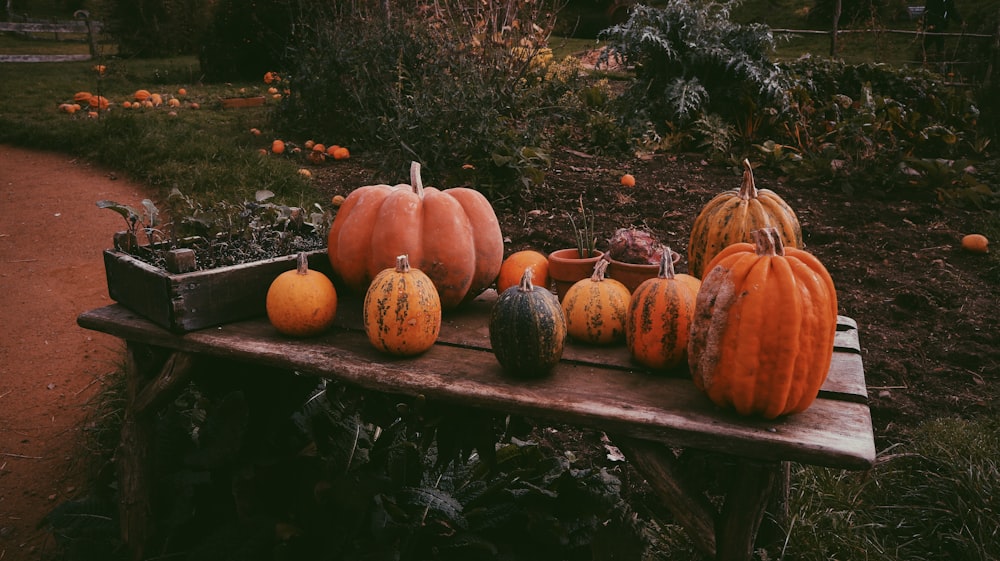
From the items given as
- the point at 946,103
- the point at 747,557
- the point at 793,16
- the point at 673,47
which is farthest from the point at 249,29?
the point at 793,16

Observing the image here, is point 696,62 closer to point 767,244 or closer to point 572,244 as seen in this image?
point 572,244

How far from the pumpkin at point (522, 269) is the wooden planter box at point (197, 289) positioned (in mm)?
569

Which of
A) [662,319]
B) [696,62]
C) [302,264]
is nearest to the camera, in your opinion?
[662,319]

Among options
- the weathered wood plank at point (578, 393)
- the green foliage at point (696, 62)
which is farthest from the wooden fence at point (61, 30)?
the weathered wood plank at point (578, 393)

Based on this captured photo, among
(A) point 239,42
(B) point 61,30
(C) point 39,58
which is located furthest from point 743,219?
(B) point 61,30

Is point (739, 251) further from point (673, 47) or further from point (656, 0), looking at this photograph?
point (656, 0)

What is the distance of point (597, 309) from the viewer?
6.13ft

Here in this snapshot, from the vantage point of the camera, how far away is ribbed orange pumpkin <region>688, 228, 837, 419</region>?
144 centimetres

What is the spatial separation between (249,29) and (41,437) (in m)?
11.2

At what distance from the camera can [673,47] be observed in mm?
7551

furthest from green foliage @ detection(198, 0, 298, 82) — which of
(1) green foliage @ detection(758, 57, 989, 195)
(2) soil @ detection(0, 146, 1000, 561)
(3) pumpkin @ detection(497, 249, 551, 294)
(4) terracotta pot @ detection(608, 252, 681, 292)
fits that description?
(4) terracotta pot @ detection(608, 252, 681, 292)

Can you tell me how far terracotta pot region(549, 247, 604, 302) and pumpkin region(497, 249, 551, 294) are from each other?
0.10 feet

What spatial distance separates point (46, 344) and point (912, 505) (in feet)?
13.6

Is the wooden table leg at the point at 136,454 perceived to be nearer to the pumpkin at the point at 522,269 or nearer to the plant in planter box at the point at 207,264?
the plant in planter box at the point at 207,264
